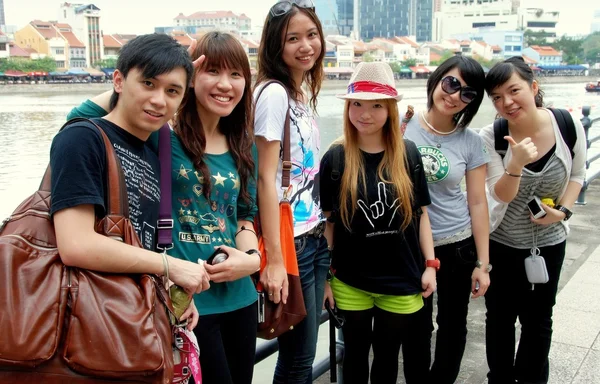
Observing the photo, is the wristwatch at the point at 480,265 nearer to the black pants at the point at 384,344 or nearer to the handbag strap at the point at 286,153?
the black pants at the point at 384,344

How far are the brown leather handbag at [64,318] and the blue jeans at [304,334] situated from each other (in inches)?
30.7

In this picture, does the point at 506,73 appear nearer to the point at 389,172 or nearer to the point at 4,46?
the point at 389,172

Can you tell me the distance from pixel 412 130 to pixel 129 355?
149cm

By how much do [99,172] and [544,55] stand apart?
95.3m

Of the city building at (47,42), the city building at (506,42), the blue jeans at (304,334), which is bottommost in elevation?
the blue jeans at (304,334)

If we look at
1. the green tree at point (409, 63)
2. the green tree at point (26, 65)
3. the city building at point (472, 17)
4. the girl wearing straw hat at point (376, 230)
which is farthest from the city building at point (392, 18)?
the girl wearing straw hat at point (376, 230)

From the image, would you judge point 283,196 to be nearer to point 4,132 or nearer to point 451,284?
point 451,284

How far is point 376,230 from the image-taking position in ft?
6.98

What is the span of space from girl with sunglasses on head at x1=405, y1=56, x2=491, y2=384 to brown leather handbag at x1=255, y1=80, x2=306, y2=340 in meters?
0.61

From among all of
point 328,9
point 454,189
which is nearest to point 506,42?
point 328,9

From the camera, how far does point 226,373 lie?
1681 millimetres

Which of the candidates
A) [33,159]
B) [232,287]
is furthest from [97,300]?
[33,159]

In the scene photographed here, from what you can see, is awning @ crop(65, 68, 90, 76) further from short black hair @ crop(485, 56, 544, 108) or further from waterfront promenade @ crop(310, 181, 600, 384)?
short black hair @ crop(485, 56, 544, 108)

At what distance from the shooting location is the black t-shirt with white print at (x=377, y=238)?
6.91 feet
